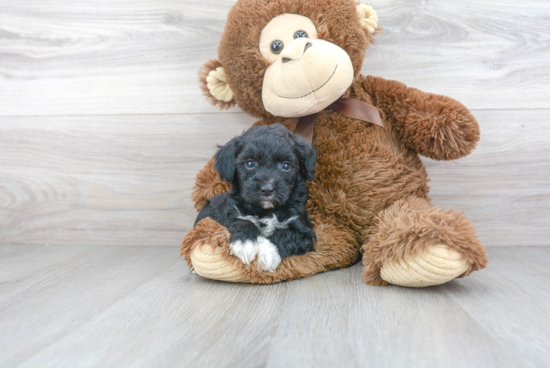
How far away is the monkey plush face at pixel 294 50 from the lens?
1309 mm

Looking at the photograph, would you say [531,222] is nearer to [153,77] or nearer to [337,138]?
[337,138]

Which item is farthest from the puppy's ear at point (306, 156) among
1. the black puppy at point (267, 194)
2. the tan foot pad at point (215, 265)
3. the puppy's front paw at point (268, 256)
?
the tan foot pad at point (215, 265)

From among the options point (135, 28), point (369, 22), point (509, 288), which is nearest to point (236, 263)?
point (509, 288)

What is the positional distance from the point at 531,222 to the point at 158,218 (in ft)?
5.32

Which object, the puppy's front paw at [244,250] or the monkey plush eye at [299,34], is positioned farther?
the monkey plush eye at [299,34]

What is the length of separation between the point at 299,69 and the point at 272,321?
74 centimetres

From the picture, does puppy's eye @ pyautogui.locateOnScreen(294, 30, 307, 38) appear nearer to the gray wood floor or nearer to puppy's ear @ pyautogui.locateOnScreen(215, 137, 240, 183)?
puppy's ear @ pyautogui.locateOnScreen(215, 137, 240, 183)

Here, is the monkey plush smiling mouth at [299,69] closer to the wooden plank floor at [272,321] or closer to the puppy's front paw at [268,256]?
the puppy's front paw at [268,256]

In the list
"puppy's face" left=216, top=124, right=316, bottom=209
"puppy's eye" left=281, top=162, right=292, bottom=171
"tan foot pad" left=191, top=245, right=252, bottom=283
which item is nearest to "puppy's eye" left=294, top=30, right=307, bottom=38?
"puppy's face" left=216, top=124, right=316, bottom=209

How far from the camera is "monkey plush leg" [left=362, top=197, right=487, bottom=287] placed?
1080 mm

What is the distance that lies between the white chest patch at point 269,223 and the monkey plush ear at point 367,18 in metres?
0.70

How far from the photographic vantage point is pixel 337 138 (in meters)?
1.46

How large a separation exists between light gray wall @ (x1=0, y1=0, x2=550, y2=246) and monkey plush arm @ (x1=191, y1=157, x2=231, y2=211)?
33cm

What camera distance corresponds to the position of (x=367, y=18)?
4.84ft
